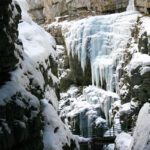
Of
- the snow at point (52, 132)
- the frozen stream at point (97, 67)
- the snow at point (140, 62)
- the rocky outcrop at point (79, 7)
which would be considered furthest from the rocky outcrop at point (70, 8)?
the snow at point (52, 132)

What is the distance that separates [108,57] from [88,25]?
298 cm

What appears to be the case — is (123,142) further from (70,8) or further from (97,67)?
(70,8)

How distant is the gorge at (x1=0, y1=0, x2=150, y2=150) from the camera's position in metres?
10.1

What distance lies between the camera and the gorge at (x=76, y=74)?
1010cm

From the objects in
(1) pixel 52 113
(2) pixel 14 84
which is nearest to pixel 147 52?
(1) pixel 52 113

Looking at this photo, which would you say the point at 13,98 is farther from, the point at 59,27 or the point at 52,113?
the point at 59,27

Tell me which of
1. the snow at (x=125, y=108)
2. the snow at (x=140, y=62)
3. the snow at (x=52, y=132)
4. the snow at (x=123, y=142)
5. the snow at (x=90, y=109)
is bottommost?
the snow at (x=90, y=109)

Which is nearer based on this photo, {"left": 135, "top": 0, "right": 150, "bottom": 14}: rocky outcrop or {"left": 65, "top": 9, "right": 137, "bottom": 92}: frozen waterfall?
{"left": 65, "top": 9, "right": 137, "bottom": 92}: frozen waterfall

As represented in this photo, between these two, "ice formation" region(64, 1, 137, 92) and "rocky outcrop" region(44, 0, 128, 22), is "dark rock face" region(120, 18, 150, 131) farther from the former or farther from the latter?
"rocky outcrop" region(44, 0, 128, 22)

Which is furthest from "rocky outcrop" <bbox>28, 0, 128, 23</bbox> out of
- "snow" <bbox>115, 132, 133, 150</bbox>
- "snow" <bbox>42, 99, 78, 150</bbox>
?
"snow" <bbox>42, 99, 78, 150</bbox>

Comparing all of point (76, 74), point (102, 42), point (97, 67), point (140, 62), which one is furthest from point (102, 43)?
point (140, 62)

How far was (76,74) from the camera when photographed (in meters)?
30.2

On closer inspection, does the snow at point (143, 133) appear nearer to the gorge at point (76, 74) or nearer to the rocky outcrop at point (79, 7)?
the gorge at point (76, 74)

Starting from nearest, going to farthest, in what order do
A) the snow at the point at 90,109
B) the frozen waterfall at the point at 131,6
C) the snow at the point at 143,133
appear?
the snow at the point at 143,133 < the snow at the point at 90,109 < the frozen waterfall at the point at 131,6
